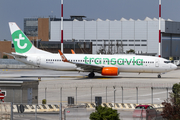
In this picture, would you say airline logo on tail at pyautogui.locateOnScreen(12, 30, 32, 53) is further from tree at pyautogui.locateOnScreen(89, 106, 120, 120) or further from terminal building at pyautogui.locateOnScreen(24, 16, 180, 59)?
terminal building at pyautogui.locateOnScreen(24, 16, 180, 59)

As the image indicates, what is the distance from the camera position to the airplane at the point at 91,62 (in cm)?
4841

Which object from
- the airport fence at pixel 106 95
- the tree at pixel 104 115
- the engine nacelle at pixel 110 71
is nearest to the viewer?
the tree at pixel 104 115

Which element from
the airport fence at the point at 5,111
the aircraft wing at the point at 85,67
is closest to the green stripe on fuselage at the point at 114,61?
the aircraft wing at the point at 85,67

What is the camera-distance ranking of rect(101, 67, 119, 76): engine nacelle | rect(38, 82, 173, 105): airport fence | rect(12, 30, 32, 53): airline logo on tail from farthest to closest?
rect(12, 30, 32, 53): airline logo on tail < rect(101, 67, 119, 76): engine nacelle < rect(38, 82, 173, 105): airport fence

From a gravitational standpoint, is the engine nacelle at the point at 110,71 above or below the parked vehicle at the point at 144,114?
above

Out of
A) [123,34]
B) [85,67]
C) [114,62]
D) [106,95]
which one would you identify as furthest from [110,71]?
[123,34]

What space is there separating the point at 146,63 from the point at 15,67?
45.8 meters

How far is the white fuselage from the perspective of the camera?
159ft

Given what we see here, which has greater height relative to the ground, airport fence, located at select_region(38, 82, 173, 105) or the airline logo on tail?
the airline logo on tail

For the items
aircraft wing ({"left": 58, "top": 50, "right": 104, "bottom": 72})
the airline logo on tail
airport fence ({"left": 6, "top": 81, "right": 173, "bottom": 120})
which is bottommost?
airport fence ({"left": 6, "top": 81, "right": 173, "bottom": 120})

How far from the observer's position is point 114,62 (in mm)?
49281

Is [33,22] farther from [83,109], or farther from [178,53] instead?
[83,109]

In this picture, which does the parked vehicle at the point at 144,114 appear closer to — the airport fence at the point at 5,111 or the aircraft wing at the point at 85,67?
the airport fence at the point at 5,111

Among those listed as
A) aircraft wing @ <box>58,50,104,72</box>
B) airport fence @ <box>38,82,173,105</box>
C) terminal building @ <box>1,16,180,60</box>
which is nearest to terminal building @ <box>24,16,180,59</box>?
terminal building @ <box>1,16,180,60</box>
